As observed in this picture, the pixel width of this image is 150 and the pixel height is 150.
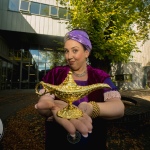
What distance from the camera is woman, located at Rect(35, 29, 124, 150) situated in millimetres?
898

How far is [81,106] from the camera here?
91cm

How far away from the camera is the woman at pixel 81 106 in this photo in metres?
0.90

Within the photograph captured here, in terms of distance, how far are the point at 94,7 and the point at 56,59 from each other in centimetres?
1219

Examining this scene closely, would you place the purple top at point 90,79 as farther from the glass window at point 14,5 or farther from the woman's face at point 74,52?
the glass window at point 14,5

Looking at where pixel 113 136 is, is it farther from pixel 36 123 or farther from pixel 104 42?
pixel 104 42

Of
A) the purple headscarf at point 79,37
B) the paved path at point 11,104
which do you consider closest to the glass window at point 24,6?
the paved path at point 11,104

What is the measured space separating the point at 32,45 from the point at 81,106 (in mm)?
19847

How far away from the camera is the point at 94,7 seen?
6723 mm

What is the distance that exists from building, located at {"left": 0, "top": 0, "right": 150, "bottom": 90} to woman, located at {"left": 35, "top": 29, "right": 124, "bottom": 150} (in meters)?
14.0

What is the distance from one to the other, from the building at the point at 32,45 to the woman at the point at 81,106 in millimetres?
13976

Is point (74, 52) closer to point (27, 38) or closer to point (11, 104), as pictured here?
point (11, 104)

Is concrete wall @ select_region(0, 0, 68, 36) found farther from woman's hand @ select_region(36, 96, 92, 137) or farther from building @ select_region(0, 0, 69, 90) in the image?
woman's hand @ select_region(36, 96, 92, 137)

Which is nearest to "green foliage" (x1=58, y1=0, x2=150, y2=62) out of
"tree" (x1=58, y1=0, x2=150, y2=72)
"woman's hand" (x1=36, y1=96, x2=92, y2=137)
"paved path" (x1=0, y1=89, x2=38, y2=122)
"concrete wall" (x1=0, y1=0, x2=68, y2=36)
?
"tree" (x1=58, y1=0, x2=150, y2=72)

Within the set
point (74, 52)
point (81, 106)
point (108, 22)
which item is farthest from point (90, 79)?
point (108, 22)
